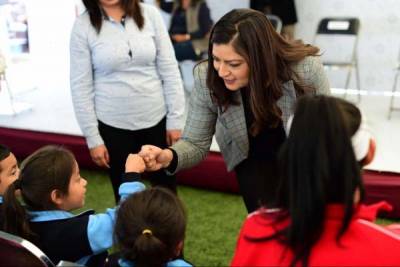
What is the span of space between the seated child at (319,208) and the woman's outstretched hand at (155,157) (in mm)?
630

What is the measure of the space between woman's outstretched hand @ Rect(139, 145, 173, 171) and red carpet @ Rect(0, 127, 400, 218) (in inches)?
30.8

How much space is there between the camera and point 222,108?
1.69m

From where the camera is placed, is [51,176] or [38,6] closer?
[51,176]

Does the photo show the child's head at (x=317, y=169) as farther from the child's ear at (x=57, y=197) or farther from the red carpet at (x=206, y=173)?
the red carpet at (x=206, y=173)

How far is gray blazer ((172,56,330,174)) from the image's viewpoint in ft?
5.26

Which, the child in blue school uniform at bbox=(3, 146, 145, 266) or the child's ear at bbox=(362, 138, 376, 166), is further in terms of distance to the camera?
the child in blue school uniform at bbox=(3, 146, 145, 266)

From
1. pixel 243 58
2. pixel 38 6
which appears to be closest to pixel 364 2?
pixel 38 6

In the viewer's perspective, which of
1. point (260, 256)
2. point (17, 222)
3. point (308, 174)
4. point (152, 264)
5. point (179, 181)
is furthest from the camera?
point (179, 181)

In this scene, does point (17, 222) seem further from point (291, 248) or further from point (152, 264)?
point (291, 248)

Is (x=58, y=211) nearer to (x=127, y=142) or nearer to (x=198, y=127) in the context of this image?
(x=198, y=127)

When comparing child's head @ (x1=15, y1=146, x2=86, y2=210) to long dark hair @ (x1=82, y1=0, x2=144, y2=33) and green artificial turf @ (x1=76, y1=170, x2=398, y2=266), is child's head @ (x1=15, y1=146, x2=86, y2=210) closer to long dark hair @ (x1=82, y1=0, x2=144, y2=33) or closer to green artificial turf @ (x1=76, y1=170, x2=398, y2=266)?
long dark hair @ (x1=82, y1=0, x2=144, y2=33)

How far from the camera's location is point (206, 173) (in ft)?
10.00

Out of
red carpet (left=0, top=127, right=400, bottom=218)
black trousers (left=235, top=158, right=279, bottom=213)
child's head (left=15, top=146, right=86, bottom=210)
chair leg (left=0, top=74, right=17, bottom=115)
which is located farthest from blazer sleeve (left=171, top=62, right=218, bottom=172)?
chair leg (left=0, top=74, right=17, bottom=115)

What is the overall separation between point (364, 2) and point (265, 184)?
7.83ft
